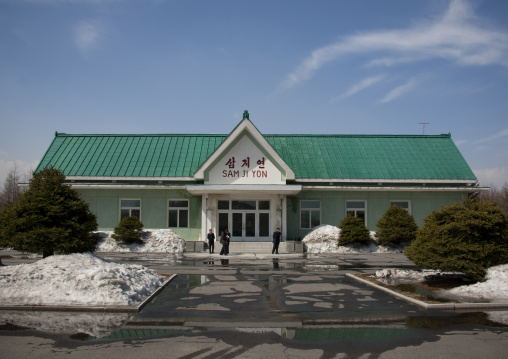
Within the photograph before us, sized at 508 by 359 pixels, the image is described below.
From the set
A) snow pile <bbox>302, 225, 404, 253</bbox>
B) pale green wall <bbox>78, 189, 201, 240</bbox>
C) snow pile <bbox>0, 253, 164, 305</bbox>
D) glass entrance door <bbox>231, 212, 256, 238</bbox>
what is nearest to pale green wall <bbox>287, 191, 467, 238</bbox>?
snow pile <bbox>302, 225, 404, 253</bbox>

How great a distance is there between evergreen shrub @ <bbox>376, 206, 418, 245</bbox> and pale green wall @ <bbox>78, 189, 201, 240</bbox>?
37.9 ft

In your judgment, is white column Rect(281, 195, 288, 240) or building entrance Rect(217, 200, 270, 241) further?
building entrance Rect(217, 200, 270, 241)

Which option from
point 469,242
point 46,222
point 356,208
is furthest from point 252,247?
point 469,242

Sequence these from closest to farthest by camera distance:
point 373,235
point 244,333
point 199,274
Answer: point 244,333 < point 199,274 < point 373,235

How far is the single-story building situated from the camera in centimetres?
2866

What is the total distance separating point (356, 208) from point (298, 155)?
5.68 metres

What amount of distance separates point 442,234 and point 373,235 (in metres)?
15.0

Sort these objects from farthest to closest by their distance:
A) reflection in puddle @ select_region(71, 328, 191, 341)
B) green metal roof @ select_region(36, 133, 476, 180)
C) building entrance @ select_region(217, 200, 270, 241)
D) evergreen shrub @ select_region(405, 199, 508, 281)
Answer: green metal roof @ select_region(36, 133, 476, 180) < building entrance @ select_region(217, 200, 270, 241) < evergreen shrub @ select_region(405, 199, 508, 281) < reflection in puddle @ select_region(71, 328, 191, 341)

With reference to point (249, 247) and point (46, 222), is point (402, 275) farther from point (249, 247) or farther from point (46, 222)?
→ point (249, 247)

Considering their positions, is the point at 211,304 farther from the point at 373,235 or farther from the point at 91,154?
the point at 91,154

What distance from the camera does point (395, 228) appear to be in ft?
88.0

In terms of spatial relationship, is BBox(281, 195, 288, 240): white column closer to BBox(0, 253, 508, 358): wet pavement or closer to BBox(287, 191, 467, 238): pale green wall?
BBox(287, 191, 467, 238): pale green wall

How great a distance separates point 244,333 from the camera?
846cm

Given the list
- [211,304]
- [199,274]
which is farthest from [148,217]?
[211,304]
